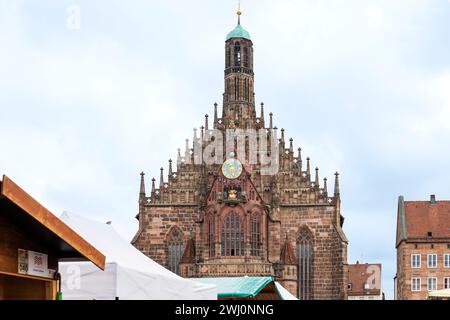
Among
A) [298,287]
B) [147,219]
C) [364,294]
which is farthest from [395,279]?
[147,219]

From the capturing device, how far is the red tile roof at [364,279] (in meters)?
86.9

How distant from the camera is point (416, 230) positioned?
6981 cm

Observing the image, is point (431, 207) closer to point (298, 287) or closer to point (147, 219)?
point (298, 287)

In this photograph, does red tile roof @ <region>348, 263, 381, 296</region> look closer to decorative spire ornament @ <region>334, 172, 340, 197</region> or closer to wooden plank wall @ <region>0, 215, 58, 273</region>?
decorative spire ornament @ <region>334, 172, 340, 197</region>

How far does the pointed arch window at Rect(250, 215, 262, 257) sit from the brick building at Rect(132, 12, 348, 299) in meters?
0.07

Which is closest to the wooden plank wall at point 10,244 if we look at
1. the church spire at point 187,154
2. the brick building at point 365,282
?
the church spire at point 187,154

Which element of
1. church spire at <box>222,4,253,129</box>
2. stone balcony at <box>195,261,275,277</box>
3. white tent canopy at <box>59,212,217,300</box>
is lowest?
white tent canopy at <box>59,212,217,300</box>

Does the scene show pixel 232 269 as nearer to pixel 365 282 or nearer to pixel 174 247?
pixel 174 247

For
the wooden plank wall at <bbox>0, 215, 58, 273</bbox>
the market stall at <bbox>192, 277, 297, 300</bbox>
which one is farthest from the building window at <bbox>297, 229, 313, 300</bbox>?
the wooden plank wall at <bbox>0, 215, 58, 273</bbox>

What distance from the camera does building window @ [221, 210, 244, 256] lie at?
6022cm

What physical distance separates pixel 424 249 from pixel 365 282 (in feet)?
64.8

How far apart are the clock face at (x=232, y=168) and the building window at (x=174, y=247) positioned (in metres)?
5.54

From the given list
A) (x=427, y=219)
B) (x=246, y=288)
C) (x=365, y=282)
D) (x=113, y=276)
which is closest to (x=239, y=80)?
(x=427, y=219)

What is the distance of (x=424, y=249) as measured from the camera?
227 feet
